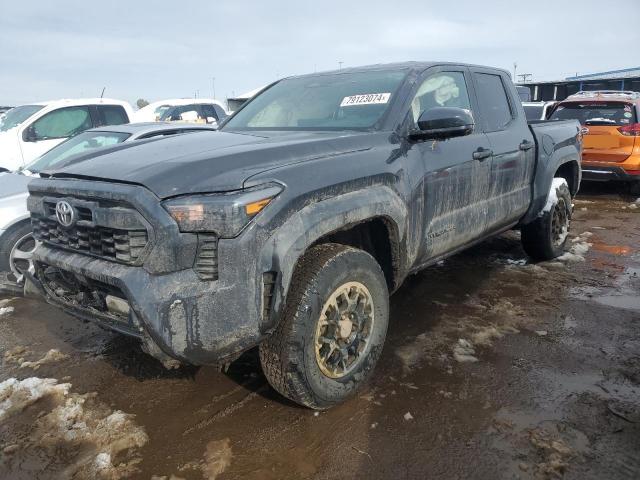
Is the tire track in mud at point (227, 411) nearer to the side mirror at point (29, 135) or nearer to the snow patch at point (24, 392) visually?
the snow patch at point (24, 392)

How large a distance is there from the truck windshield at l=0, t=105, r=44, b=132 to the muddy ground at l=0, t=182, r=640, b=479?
6.29 meters

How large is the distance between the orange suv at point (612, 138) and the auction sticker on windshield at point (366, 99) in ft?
22.0

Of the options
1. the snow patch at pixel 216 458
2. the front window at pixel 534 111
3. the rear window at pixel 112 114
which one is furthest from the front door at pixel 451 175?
the front window at pixel 534 111

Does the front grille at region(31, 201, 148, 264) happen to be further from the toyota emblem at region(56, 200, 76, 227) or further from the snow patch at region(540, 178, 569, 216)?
the snow patch at region(540, 178, 569, 216)

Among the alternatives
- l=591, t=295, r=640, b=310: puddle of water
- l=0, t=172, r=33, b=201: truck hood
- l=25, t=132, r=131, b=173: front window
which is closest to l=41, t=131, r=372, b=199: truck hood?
l=0, t=172, r=33, b=201: truck hood

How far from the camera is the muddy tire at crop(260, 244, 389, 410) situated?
2475 millimetres

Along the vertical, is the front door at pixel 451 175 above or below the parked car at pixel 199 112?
below

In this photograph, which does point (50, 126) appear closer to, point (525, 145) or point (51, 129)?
point (51, 129)

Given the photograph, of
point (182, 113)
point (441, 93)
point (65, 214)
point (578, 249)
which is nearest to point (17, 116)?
point (182, 113)

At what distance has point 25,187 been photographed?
4953 millimetres

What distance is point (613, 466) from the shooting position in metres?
2.29

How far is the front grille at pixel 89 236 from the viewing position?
7.35 ft

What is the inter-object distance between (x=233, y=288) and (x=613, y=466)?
6.14ft

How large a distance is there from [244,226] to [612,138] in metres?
8.37
